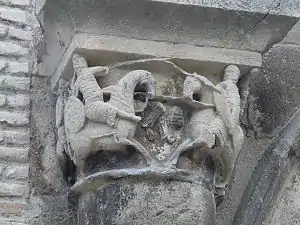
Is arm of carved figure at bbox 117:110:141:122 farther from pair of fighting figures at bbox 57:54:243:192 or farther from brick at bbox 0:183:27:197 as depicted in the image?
brick at bbox 0:183:27:197

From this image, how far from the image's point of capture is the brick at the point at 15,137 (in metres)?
2.42

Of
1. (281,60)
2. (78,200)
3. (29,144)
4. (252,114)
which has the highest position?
(281,60)

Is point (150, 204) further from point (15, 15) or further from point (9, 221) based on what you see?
point (15, 15)

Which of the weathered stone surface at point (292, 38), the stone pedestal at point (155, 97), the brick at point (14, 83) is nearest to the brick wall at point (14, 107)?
the brick at point (14, 83)

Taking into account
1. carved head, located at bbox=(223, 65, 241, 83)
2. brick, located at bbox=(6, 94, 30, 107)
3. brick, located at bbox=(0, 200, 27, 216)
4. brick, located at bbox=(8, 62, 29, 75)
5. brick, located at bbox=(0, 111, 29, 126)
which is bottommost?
brick, located at bbox=(0, 200, 27, 216)

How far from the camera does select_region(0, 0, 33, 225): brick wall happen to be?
92.7 inches

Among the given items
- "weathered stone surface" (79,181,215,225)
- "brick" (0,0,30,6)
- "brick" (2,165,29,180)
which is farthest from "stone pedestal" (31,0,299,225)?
"brick" (0,0,30,6)

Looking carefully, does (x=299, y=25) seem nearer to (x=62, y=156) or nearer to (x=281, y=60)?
(x=281, y=60)

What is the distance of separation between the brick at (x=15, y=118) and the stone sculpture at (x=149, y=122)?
28cm

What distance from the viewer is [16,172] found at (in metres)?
2.38

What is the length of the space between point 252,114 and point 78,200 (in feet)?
1.87

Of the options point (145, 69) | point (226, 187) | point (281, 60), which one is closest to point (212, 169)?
point (226, 187)

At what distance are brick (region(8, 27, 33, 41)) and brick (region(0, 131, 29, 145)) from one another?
1.02 feet

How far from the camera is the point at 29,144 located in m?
2.42
